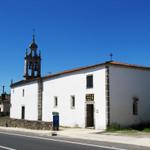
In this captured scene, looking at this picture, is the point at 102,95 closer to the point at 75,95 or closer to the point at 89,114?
the point at 89,114

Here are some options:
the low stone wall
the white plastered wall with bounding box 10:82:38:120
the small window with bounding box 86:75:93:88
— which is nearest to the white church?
the small window with bounding box 86:75:93:88

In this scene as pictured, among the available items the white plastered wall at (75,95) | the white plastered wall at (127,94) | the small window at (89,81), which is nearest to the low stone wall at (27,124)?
the white plastered wall at (75,95)

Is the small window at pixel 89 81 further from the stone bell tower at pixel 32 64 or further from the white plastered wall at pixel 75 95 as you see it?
the stone bell tower at pixel 32 64

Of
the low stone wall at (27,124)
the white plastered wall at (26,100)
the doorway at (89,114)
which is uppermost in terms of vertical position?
the white plastered wall at (26,100)

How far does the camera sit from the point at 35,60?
53688 mm

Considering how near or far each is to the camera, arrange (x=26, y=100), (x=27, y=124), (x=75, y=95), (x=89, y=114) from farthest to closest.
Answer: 1. (x=26, y=100)
2. (x=27, y=124)
3. (x=75, y=95)
4. (x=89, y=114)

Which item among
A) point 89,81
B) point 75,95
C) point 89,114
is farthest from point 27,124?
point 89,81

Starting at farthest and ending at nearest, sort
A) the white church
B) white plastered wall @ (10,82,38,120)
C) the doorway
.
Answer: white plastered wall @ (10,82,38,120) → the doorway → the white church

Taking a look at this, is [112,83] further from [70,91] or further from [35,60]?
[35,60]

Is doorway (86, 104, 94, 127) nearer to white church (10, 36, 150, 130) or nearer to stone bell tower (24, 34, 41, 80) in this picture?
white church (10, 36, 150, 130)

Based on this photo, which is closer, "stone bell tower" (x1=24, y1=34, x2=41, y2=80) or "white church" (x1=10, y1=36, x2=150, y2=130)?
"white church" (x1=10, y1=36, x2=150, y2=130)

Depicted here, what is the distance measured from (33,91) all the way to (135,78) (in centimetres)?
1448

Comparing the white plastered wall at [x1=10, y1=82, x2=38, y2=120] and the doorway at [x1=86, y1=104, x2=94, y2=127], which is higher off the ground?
the white plastered wall at [x1=10, y1=82, x2=38, y2=120]

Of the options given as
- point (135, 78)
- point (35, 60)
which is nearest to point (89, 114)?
point (135, 78)
